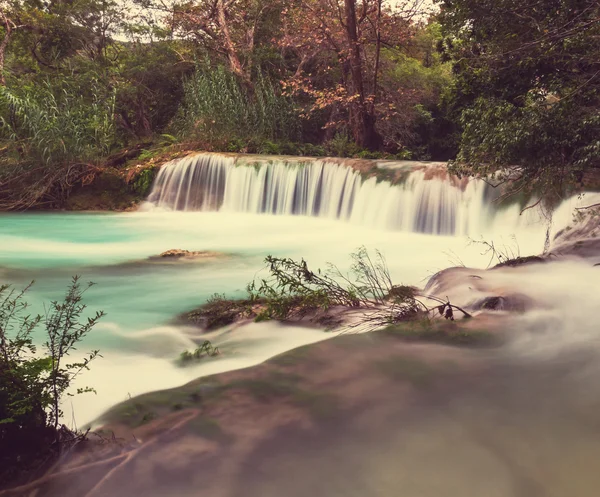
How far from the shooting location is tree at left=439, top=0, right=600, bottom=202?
639cm

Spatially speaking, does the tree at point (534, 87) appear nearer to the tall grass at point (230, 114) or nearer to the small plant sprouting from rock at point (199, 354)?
the small plant sprouting from rock at point (199, 354)

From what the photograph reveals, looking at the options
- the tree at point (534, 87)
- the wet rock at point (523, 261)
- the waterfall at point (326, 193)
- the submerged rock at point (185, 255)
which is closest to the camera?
the wet rock at point (523, 261)

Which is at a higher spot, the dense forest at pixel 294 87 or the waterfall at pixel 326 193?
the dense forest at pixel 294 87

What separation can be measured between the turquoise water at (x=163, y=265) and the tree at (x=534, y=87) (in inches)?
77.6

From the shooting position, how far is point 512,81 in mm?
7871

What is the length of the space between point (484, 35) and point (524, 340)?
5.38 meters

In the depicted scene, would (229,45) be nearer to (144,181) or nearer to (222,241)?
(144,181)

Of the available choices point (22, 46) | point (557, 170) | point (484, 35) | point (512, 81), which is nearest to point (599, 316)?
point (557, 170)

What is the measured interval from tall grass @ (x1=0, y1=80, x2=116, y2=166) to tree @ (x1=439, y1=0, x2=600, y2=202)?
10087 millimetres

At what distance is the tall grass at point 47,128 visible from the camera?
13688 mm

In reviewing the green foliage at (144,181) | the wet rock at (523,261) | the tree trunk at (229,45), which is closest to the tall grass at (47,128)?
the green foliage at (144,181)

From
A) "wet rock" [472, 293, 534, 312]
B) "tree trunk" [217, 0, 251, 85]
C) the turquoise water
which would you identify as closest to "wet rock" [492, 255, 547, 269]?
the turquoise water

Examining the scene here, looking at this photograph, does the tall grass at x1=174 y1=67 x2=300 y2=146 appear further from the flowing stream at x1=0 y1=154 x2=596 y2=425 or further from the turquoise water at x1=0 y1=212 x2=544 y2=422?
the turquoise water at x1=0 y1=212 x2=544 y2=422

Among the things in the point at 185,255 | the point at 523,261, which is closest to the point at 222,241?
the point at 185,255
